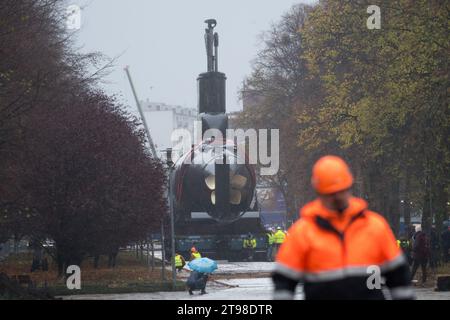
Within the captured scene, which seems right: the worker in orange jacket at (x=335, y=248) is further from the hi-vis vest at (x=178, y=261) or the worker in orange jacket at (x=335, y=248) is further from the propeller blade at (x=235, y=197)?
the propeller blade at (x=235, y=197)

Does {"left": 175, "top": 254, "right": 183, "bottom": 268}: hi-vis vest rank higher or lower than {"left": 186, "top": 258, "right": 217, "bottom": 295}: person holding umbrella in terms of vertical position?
higher

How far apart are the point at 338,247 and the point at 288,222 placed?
82.7m

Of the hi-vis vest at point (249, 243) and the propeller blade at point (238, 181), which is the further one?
the hi-vis vest at point (249, 243)

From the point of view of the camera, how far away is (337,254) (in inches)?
261

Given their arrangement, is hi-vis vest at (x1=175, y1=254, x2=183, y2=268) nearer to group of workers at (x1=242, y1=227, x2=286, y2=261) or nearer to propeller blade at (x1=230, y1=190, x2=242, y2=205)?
propeller blade at (x1=230, y1=190, x2=242, y2=205)

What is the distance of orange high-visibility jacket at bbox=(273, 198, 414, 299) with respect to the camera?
665 cm

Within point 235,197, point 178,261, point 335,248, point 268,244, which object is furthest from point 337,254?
point 268,244

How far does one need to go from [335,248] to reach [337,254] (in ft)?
0.11

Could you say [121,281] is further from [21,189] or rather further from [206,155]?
[206,155]

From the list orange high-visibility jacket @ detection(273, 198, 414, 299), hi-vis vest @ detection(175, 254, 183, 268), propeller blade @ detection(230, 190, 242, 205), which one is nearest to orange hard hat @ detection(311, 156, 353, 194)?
orange high-visibility jacket @ detection(273, 198, 414, 299)

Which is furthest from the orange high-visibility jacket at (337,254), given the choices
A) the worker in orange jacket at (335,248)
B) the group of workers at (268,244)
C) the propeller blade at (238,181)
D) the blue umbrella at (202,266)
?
the group of workers at (268,244)

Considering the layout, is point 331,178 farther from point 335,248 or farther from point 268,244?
point 268,244

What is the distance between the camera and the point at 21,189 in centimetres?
3127

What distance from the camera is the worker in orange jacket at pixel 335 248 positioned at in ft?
21.8
